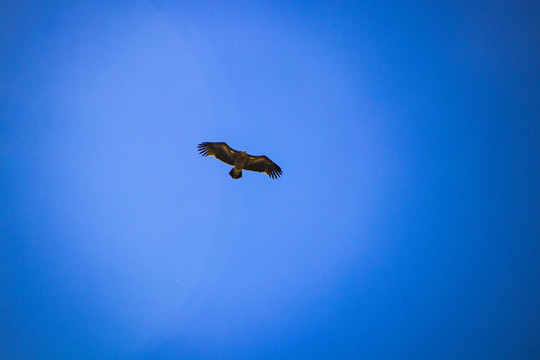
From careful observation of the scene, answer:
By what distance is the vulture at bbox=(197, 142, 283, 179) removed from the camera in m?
19.9

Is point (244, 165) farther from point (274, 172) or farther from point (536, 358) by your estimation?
point (536, 358)

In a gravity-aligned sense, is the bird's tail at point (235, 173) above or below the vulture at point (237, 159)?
below

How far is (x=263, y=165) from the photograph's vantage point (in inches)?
803

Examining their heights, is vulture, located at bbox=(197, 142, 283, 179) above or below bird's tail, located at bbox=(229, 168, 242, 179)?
above

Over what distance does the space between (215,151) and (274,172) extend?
3080 mm

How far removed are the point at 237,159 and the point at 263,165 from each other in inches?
53.0

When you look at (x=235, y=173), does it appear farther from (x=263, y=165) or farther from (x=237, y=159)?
(x=263, y=165)

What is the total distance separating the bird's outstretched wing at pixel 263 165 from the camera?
20156 mm

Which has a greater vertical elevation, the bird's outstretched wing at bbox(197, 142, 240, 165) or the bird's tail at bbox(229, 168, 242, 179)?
the bird's outstretched wing at bbox(197, 142, 240, 165)

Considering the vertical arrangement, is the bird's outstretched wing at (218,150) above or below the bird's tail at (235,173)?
above

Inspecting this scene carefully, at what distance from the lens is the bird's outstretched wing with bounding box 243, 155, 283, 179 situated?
20156mm

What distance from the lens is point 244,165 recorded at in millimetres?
20344

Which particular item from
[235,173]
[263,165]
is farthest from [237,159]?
[263,165]

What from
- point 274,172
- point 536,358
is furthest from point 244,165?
point 536,358
